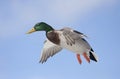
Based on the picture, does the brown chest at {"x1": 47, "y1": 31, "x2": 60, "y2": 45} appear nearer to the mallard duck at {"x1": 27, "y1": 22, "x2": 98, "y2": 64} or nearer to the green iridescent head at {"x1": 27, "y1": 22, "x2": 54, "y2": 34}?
the mallard duck at {"x1": 27, "y1": 22, "x2": 98, "y2": 64}

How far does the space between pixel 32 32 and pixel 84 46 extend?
4.21 ft

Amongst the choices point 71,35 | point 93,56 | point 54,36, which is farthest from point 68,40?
point 93,56

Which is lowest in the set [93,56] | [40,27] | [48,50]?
[93,56]

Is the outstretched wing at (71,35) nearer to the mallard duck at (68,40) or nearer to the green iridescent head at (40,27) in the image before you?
the mallard duck at (68,40)

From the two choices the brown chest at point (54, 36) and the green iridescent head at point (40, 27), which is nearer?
the brown chest at point (54, 36)

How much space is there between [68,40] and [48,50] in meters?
1.40

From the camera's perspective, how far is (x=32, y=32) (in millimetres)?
8391

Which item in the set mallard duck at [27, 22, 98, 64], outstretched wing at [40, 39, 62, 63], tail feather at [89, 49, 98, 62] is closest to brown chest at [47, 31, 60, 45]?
mallard duck at [27, 22, 98, 64]

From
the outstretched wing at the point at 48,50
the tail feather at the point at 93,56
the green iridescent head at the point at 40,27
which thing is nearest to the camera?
the tail feather at the point at 93,56

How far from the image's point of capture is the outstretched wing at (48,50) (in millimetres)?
8681

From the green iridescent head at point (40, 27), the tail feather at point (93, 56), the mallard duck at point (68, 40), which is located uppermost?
the green iridescent head at point (40, 27)

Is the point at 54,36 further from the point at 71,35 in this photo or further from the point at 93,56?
the point at 93,56

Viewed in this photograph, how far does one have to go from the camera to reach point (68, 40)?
7.60 meters

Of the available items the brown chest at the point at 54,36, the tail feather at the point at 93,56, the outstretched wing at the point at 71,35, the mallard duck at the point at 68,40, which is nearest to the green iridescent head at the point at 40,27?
the mallard duck at the point at 68,40
